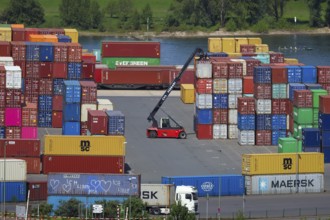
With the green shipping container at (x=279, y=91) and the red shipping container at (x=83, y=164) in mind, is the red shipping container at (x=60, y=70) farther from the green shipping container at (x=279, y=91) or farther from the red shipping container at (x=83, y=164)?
the red shipping container at (x=83, y=164)

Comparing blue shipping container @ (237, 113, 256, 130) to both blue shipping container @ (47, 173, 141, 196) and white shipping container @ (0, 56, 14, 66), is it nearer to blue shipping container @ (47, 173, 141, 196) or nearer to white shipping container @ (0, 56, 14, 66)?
white shipping container @ (0, 56, 14, 66)

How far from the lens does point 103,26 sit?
19800 cm

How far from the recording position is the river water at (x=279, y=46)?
169 meters

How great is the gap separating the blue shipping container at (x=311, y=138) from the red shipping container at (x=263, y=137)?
19.2 feet

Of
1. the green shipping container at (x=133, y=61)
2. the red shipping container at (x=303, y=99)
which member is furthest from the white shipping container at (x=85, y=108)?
the green shipping container at (x=133, y=61)

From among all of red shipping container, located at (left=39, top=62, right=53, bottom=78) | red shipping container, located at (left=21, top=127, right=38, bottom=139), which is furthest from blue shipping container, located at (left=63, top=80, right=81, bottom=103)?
red shipping container, located at (left=39, top=62, right=53, bottom=78)

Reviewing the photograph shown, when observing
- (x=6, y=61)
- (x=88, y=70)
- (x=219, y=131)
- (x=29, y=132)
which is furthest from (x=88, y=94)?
(x=88, y=70)

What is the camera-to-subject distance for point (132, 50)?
131 meters

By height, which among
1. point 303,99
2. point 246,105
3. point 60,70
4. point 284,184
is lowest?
point 284,184

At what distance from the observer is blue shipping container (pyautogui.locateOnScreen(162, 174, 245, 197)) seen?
73.4m

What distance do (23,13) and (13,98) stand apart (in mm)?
109589

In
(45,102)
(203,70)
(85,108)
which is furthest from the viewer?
(45,102)

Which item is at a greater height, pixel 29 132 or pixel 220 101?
pixel 220 101

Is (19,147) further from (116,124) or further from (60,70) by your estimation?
(60,70)
